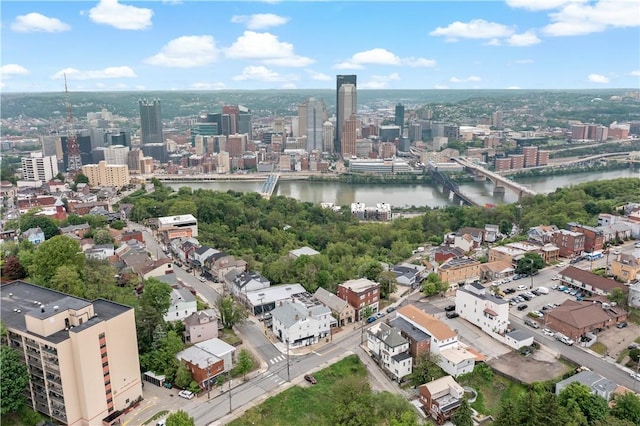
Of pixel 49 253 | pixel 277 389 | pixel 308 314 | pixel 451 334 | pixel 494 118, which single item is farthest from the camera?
pixel 494 118

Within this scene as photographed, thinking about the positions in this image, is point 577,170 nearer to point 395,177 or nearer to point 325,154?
point 395,177

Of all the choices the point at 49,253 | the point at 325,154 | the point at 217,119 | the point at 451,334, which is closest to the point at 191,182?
the point at 325,154

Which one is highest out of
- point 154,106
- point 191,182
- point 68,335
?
point 154,106

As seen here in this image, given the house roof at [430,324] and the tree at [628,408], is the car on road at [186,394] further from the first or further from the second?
the tree at [628,408]

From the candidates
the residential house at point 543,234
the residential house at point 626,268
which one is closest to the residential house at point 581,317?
the residential house at point 626,268

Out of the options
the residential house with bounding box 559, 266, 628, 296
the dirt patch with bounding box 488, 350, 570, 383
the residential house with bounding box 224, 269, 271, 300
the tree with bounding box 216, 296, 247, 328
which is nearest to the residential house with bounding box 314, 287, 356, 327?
the residential house with bounding box 224, 269, 271, 300

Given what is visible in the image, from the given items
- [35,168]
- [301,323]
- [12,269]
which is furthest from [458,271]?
[35,168]

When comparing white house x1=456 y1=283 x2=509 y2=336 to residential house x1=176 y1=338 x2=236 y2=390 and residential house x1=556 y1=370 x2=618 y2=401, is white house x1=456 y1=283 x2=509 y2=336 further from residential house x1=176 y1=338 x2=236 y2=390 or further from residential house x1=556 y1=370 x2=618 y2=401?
residential house x1=176 y1=338 x2=236 y2=390
